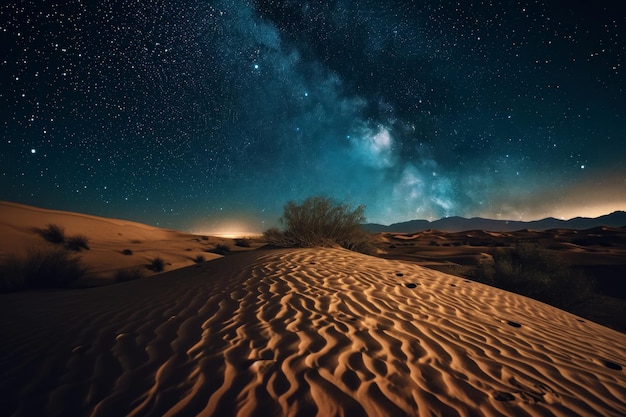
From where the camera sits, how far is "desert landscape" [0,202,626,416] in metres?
2.11

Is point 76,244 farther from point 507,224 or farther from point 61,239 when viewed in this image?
point 507,224

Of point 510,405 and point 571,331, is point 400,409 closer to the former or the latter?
point 510,405

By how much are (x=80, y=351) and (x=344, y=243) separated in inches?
389

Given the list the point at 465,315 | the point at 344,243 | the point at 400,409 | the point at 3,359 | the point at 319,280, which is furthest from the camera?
the point at 344,243

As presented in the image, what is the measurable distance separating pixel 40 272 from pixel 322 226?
8964 millimetres

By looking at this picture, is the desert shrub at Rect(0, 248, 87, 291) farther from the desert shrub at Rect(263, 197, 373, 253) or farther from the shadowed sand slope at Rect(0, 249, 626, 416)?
the desert shrub at Rect(263, 197, 373, 253)

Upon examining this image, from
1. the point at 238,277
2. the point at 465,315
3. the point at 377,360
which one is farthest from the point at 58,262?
the point at 465,315

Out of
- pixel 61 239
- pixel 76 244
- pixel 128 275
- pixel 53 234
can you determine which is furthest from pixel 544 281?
pixel 53 234

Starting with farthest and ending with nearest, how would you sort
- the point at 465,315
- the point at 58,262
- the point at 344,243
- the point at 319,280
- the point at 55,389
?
the point at 344,243 → the point at 58,262 → the point at 319,280 → the point at 465,315 → the point at 55,389

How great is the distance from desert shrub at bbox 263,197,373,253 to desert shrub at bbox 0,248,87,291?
6.24 meters

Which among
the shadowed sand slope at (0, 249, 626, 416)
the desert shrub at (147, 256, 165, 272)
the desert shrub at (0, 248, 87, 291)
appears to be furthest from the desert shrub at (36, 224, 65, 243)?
the shadowed sand slope at (0, 249, 626, 416)

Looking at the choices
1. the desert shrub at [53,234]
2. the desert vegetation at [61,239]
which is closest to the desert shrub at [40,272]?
the desert vegetation at [61,239]

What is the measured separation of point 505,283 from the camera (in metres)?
8.20

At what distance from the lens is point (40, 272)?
290 inches
